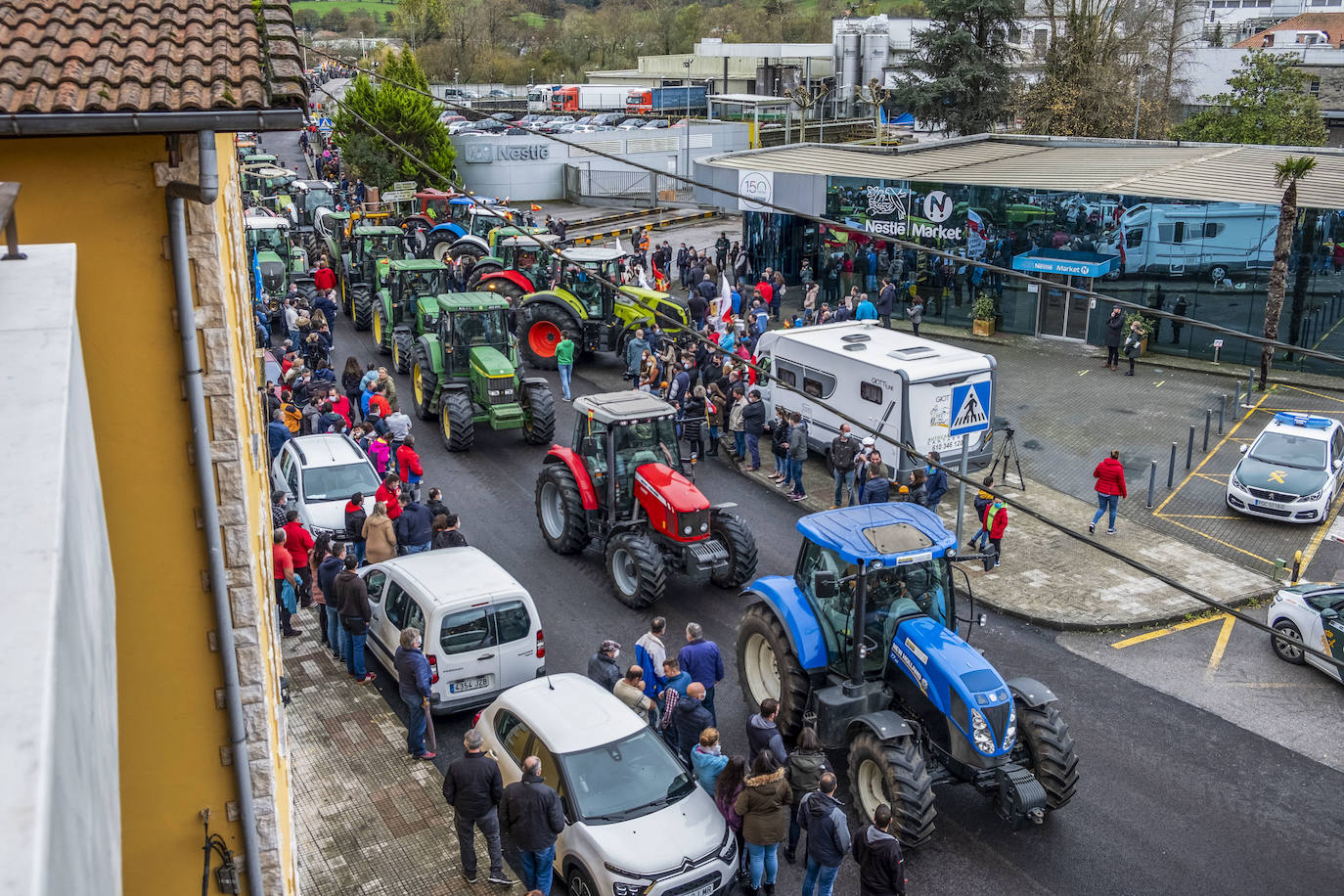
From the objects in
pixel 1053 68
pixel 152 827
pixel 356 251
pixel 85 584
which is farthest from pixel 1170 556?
pixel 1053 68

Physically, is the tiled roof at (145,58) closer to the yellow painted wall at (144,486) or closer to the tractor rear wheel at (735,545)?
the yellow painted wall at (144,486)

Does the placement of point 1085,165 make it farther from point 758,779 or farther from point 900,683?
point 758,779

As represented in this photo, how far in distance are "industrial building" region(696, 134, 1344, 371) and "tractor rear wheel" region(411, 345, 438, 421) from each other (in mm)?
9782

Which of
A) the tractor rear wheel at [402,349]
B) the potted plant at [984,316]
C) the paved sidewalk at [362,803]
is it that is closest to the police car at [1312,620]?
the paved sidewalk at [362,803]

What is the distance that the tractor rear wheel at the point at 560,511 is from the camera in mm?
15898

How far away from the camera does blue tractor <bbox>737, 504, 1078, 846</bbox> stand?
10148 mm

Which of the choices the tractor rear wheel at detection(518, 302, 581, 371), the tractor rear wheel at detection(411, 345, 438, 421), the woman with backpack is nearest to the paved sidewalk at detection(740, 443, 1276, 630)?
the woman with backpack

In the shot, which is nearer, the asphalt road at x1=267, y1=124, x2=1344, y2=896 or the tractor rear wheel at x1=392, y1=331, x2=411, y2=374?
the asphalt road at x1=267, y1=124, x2=1344, y2=896

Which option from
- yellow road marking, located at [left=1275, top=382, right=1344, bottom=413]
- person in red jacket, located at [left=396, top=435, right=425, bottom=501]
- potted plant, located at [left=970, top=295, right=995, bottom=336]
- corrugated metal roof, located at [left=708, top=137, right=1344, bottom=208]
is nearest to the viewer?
person in red jacket, located at [left=396, top=435, right=425, bottom=501]

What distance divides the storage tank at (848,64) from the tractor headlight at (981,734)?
7209 cm

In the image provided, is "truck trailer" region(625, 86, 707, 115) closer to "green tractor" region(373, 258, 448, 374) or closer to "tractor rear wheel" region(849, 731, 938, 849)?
"green tractor" region(373, 258, 448, 374)

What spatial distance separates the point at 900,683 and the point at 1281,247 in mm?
18847

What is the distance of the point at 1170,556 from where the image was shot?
Answer: 1683 cm

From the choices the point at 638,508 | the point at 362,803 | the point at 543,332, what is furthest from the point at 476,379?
the point at 362,803
